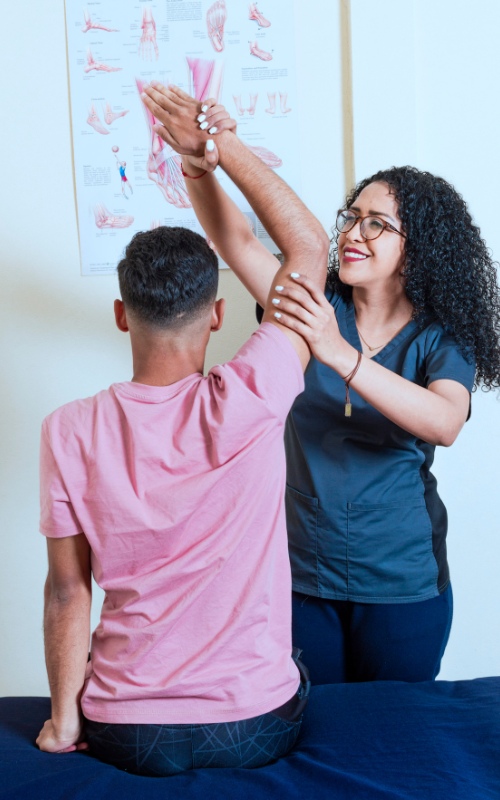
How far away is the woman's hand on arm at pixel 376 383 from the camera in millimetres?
1255

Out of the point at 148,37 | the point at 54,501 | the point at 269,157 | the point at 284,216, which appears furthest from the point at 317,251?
the point at 148,37

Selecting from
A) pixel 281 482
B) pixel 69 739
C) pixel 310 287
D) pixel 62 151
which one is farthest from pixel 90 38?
pixel 69 739

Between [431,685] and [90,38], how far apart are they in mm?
1738

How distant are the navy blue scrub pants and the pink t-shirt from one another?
1.67 ft

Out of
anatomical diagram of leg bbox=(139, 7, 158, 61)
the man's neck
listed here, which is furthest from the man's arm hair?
anatomical diagram of leg bbox=(139, 7, 158, 61)

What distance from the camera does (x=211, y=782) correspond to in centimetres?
108

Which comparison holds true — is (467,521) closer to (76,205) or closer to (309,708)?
(309,708)

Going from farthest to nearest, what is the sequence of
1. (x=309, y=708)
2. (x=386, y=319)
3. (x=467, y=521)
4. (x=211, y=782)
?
(x=467, y=521) → (x=386, y=319) → (x=309, y=708) → (x=211, y=782)

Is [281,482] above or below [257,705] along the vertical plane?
above

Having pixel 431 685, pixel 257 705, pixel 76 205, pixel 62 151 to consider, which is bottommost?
pixel 431 685

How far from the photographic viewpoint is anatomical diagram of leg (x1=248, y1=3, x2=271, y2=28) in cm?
207

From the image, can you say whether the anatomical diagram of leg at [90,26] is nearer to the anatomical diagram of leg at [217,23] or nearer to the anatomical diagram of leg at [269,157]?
the anatomical diagram of leg at [217,23]

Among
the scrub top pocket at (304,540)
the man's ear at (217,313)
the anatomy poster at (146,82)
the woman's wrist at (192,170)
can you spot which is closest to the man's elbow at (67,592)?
the man's ear at (217,313)

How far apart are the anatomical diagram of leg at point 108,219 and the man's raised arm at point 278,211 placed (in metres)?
0.79
